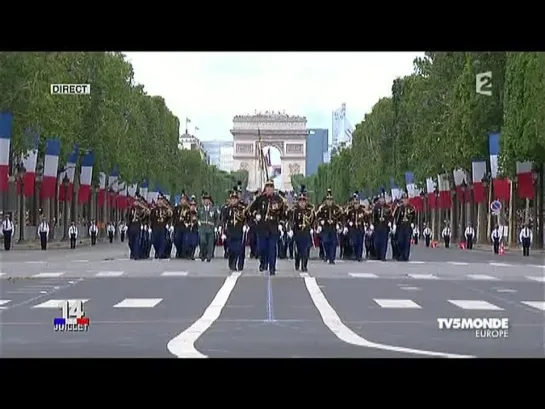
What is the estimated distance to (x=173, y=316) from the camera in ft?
59.9

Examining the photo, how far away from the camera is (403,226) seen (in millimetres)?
41344

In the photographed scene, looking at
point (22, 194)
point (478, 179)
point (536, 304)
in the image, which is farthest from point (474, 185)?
point (536, 304)

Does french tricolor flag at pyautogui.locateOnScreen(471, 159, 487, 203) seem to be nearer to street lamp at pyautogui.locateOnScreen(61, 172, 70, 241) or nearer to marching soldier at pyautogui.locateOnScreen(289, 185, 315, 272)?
street lamp at pyautogui.locateOnScreen(61, 172, 70, 241)

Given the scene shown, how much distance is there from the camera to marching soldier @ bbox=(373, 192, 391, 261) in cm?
4128

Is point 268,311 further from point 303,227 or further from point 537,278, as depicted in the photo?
point 303,227

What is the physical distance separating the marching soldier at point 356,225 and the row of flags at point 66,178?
11090mm

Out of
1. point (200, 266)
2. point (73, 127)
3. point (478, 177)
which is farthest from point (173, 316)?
point (478, 177)

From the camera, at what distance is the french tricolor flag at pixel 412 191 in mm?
84188

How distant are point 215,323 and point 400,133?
71.2 m

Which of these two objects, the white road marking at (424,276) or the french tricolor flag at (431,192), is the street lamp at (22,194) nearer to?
the french tricolor flag at (431,192)

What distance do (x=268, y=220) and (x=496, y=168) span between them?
1216 inches

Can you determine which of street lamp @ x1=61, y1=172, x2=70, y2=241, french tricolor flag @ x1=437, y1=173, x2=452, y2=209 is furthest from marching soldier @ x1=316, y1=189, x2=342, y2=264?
french tricolor flag @ x1=437, y1=173, x2=452, y2=209

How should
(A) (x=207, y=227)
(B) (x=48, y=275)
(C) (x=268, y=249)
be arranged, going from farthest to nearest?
(A) (x=207, y=227)
(C) (x=268, y=249)
(B) (x=48, y=275)
